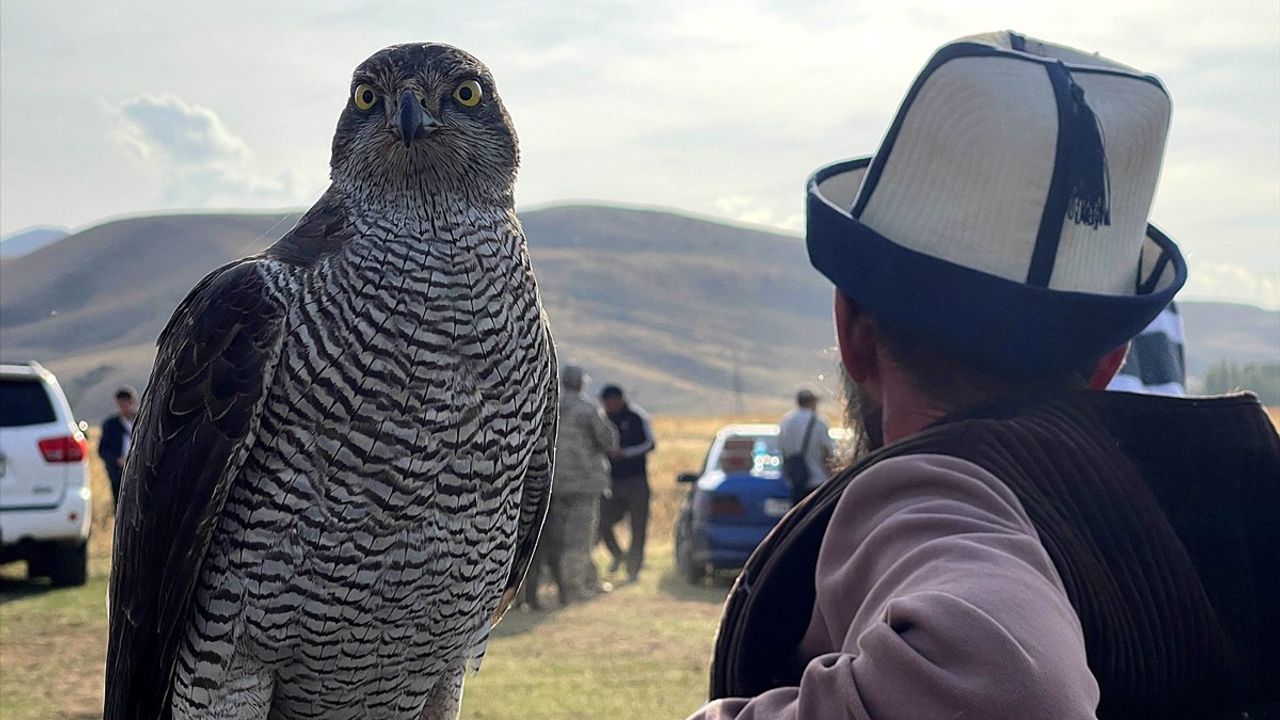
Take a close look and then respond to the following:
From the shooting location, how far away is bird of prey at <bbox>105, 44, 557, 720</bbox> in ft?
8.57

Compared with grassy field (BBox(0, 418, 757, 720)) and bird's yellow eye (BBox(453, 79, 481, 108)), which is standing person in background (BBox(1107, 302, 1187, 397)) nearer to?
bird's yellow eye (BBox(453, 79, 481, 108))

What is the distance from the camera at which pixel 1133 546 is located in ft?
5.29

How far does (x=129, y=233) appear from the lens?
98125mm

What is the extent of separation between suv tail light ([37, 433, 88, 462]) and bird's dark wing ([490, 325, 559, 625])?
10369 millimetres

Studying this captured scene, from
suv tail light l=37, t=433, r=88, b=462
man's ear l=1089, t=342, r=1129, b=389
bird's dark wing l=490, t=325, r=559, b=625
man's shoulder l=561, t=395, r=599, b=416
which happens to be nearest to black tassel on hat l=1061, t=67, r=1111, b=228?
man's ear l=1089, t=342, r=1129, b=389

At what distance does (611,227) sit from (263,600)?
19695 cm

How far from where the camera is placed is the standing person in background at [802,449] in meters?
12.7

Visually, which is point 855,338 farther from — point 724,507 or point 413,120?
point 724,507

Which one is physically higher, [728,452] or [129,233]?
[728,452]

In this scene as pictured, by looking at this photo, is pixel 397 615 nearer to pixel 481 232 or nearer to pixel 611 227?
pixel 481 232

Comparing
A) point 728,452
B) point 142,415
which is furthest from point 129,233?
point 142,415

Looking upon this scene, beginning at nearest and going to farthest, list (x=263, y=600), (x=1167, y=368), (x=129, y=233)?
1. (x=263, y=600)
2. (x=1167, y=368)
3. (x=129, y=233)

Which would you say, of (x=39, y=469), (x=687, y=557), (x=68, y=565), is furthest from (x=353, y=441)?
(x=687, y=557)

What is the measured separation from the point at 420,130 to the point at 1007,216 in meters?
1.53
